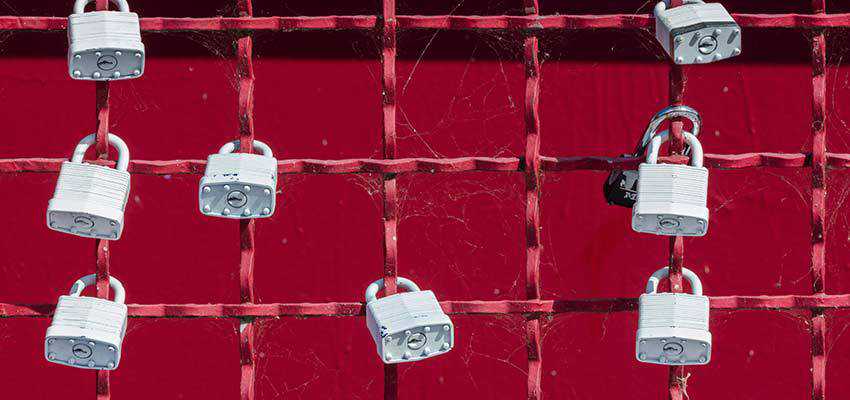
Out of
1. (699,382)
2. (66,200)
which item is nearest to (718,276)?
(699,382)

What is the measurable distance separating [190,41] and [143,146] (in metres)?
0.24

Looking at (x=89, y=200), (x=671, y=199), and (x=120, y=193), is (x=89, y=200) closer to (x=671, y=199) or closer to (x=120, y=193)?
(x=120, y=193)

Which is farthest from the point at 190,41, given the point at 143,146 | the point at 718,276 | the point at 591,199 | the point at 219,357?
the point at 718,276

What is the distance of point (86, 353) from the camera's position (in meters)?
2.21

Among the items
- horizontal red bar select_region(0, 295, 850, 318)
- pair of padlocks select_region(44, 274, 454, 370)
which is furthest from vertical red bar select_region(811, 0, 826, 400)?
pair of padlocks select_region(44, 274, 454, 370)

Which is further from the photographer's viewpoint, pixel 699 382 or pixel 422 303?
pixel 699 382

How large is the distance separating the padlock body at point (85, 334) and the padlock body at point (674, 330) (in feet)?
2.76

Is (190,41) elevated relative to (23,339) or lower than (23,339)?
elevated

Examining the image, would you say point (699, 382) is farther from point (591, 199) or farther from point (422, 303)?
point (422, 303)

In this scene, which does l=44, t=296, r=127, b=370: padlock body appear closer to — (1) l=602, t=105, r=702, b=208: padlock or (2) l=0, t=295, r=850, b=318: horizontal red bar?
(2) l=0, t=295, r=850, b=318: horizontal red bar

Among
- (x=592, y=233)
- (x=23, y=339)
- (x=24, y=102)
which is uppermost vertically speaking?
(x=24, y=102)

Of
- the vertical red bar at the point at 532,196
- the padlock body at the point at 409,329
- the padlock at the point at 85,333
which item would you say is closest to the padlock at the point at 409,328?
the padlock body at the point at 409,329

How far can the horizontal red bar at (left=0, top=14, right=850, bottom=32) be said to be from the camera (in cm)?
229

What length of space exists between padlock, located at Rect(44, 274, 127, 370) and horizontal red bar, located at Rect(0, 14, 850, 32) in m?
0.47
